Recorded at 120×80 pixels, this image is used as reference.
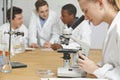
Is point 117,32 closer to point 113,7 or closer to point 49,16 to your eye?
point 113,7

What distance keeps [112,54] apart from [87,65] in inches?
7.0

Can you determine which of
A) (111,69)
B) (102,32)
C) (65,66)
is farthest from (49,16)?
(111,69)

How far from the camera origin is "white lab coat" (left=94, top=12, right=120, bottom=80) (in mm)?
1346

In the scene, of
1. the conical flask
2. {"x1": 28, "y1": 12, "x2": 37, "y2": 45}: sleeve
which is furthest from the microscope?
{"x1": 28, "y1": 12, "x2": 37, "y2": 45}: sleeve

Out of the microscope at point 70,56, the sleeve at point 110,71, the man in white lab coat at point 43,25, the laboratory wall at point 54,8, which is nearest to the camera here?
the sleeve at point 110,71

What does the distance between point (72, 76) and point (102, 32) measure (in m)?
2.84

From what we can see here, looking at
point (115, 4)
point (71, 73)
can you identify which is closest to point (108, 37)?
point (115, 4)

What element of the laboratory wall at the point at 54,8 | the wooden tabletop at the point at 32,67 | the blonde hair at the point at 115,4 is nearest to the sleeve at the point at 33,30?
the laboratory wall at the point at 54,8

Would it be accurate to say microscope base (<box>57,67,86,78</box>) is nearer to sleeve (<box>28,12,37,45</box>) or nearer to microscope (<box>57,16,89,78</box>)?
microscope (<box>57,16,89,78</box>)

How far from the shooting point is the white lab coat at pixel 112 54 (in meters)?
1.35

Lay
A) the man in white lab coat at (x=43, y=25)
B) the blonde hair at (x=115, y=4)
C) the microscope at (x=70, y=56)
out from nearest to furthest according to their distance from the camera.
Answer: the blonde hair at (x=115, y=4), the microscope at (x=70, y=56), the man in white lab coat at (x=43, y=25)

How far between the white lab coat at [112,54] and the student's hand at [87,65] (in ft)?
0.18

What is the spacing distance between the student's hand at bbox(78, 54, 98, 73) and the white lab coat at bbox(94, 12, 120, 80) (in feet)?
0.18

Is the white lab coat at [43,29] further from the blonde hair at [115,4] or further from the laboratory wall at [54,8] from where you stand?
the blonde hair at [115,4]
